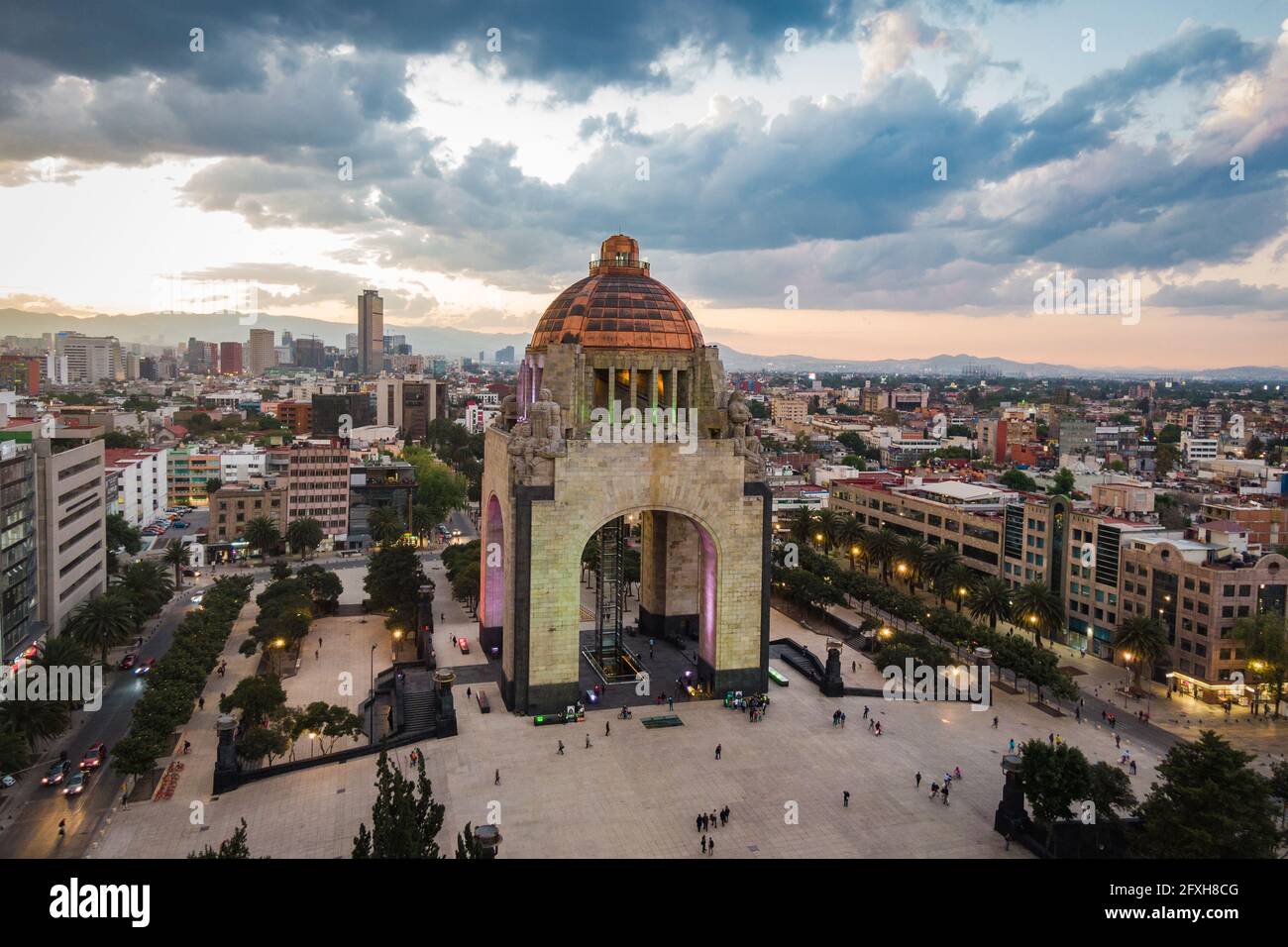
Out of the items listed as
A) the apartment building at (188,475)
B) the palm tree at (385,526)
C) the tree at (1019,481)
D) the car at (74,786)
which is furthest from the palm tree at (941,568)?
the apartment building at (188,475)

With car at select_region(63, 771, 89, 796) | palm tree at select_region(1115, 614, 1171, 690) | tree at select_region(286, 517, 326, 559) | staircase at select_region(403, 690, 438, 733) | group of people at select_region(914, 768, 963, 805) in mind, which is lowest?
car at select_region(63, 771, 89, 796)

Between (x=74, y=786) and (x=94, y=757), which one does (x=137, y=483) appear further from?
(x=74, y=786)

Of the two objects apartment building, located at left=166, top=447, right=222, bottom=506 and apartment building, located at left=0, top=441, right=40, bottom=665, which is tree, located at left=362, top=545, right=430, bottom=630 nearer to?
apartment building, located at left=0, top=441, right=40, bottom=665

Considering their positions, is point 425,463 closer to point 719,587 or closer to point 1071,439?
point 719,587

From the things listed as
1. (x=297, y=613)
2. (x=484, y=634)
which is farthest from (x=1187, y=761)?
(x=297, y=613)

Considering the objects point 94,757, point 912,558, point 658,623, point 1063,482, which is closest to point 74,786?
point 94,757

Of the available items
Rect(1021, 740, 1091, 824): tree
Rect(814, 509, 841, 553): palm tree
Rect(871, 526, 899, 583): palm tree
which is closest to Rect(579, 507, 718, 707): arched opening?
Rect(1021, 740, 1091, 824): tree

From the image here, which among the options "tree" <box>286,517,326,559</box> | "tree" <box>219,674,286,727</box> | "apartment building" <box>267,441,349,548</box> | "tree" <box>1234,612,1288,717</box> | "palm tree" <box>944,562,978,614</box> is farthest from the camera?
"apartment building" <box>267,441,349,548</box>
